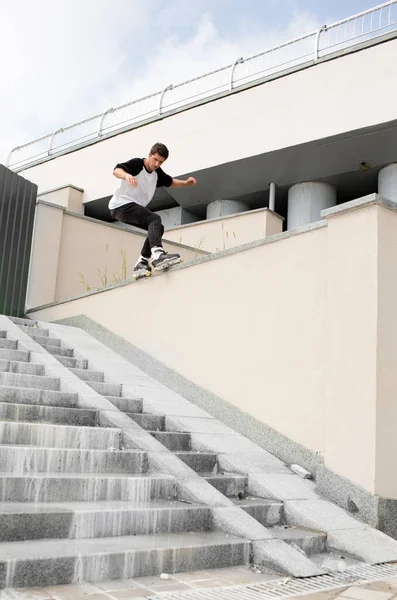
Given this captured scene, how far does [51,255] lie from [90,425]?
5429 mm

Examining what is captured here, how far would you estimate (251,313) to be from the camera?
5969mm

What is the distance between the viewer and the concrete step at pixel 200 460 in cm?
471

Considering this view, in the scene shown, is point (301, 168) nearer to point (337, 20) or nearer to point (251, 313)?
point (337, 20)

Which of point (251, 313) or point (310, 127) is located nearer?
point (251, 313)

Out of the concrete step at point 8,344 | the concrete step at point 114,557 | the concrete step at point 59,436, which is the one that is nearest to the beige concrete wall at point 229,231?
the concrete step at point 8,344

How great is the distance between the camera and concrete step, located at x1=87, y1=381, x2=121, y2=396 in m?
5.86

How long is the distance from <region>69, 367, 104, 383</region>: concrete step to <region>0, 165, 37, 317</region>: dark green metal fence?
321 cm

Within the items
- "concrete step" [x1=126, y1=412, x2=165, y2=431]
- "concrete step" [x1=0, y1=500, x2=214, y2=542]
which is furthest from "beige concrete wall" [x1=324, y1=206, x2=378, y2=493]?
"concrete step" [x1=126, y1=412, x2=165, y2=431]

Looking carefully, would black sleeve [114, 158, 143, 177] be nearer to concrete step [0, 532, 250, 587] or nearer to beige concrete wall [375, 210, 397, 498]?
beige concrete wall [375, 210, 397, 498]

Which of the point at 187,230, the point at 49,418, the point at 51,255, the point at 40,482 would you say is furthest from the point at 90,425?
the point at 187,230

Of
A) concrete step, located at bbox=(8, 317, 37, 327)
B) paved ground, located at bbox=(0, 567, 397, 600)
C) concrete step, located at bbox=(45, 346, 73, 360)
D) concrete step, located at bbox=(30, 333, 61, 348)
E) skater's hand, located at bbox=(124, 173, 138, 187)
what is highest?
skater's hand, located at bbox=(124, 173, 138, 187)

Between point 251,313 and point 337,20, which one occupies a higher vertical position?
point 337,20

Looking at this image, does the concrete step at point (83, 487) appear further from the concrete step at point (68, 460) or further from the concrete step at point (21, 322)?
the concrete step at point (21, 322)

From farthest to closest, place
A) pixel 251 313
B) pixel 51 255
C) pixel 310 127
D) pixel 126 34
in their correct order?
pixel 126 34 → pixel 310 127 → pixel 51 255 → pixel 251 313
